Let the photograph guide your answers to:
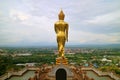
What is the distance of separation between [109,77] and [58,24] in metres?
6.00

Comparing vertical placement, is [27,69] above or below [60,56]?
below

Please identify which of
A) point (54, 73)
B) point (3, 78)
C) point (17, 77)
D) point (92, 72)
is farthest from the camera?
point (92, 72)

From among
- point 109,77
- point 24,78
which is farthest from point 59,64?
point 109,77

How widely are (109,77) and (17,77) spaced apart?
611cm

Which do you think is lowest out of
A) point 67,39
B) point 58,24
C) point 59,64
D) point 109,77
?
point 109,77

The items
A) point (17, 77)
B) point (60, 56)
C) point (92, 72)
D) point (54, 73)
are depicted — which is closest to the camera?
point (54, 73)

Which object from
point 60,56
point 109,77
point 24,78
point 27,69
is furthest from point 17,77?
point 109,77

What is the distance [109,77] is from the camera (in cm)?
1591

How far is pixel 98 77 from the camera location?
15656 mm

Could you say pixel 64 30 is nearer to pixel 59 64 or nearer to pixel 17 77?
pixel 59 64

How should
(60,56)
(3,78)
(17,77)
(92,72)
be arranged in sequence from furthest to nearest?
(92,72)
(17,77)
(3,78)
(60,56)

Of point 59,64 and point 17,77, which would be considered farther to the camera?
point 17,77

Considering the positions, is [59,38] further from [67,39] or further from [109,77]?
[109,77]

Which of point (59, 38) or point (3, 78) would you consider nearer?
point (59, 38)
